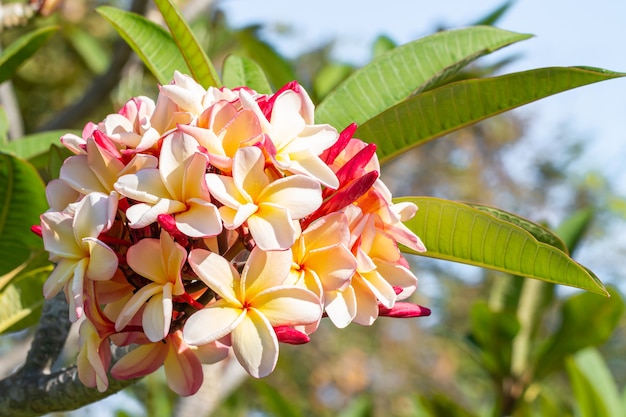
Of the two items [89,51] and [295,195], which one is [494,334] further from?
[89,51]

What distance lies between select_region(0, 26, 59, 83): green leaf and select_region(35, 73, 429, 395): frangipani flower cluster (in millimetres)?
518

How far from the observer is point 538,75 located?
3.11 ft

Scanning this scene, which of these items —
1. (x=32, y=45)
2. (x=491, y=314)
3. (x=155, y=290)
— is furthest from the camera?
(x=491, y=314)

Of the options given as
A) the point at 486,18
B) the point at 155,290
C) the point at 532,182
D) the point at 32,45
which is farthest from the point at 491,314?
the point at 532,182

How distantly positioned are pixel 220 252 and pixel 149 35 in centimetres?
50

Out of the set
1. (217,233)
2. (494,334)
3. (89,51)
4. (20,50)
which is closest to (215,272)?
(217,233)

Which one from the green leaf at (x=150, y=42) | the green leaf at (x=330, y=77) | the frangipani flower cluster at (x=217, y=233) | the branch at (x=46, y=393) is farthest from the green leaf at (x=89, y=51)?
the frangipani flower cluster at (x=217, y=233)

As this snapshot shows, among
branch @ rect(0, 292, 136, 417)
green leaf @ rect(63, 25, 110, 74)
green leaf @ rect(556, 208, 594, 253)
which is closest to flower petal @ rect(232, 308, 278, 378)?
branch @ rect(0, 292, 136, 417)

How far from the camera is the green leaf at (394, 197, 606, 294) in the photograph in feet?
2.80

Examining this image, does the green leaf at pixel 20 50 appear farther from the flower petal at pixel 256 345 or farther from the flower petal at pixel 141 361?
the flower petal at pixel 256 345

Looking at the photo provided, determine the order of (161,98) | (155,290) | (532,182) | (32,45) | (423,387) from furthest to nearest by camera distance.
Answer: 1. (532,182)
2. (423,387)
3. (32,45)
4. (161,98)
5. (155,290)

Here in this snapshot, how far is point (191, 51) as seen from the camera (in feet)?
3.52

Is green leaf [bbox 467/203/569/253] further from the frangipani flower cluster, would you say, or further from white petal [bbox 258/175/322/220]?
white petal [bbox 258/175/322/220]

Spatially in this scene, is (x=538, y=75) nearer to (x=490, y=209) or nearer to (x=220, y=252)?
(x=490, y=209)
